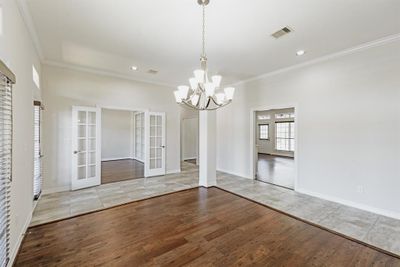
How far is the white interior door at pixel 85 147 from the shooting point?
4.59 meters

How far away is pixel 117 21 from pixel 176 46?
43.1 inches

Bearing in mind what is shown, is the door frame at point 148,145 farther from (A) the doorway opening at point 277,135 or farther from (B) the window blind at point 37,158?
(A) the doorway opening at point 277,135

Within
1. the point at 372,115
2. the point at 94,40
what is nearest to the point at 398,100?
the point at 372,115

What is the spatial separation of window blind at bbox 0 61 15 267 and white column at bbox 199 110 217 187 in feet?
12.4

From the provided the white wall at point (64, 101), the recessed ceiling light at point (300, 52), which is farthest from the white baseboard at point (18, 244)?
the recessed ceiling light at point (300, 52)

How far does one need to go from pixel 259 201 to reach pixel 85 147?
14.7ft

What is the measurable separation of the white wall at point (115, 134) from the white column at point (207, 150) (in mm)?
5875

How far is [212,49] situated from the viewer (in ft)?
11.8

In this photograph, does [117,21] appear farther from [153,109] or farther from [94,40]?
[153,109]

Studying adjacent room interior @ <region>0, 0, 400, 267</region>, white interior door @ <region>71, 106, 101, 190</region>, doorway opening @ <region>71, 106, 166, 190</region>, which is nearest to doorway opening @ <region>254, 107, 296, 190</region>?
adjacent room interior @ <region>0, 0, 400, 267</region>

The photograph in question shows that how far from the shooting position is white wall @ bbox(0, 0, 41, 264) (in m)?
2.02

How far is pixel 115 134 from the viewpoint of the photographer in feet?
30.6

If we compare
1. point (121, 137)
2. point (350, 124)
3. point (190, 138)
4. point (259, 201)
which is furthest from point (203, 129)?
point (121, 137)

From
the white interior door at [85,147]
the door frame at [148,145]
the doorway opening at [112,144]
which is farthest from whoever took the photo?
the door frame at [148,145]
